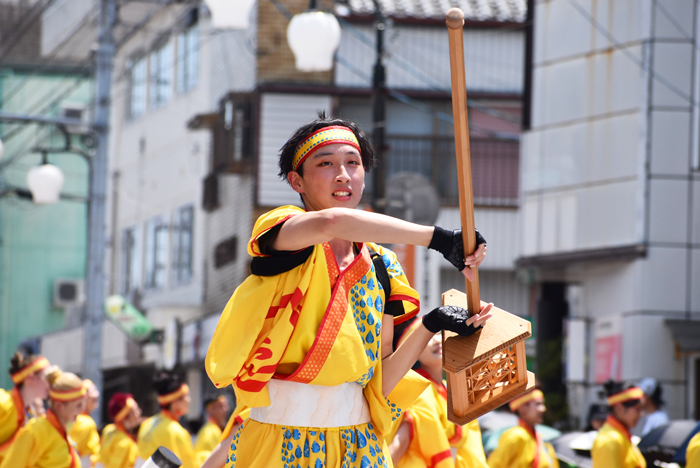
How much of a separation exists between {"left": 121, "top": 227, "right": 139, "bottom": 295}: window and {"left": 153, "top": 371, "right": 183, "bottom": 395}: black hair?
1960cm

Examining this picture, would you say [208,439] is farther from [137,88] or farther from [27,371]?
[137,88]

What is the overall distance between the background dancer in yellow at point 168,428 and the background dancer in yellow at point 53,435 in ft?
4.55

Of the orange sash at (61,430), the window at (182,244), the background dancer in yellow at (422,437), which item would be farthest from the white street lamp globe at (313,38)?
the window at (182,244)

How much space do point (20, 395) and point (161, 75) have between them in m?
21.2

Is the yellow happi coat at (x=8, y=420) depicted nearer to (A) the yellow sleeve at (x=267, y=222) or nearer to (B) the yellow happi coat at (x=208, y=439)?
(B) the yellow happi coat at (x=208, y=439)

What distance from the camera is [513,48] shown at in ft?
73.7

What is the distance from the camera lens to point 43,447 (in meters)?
7.66

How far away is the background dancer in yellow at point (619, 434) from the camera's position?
835 cm

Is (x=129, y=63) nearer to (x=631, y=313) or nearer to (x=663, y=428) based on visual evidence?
(x=631, y=313)

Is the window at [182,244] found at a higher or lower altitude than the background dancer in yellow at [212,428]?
higher

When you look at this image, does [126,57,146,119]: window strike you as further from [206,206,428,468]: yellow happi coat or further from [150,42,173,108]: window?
[206,206,428,468]: yellow happi coat

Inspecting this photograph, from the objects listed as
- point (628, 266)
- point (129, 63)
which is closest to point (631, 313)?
point (628, 266)

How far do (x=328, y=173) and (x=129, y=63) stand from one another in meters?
28.8

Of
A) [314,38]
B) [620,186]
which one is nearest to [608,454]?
[314,38]
